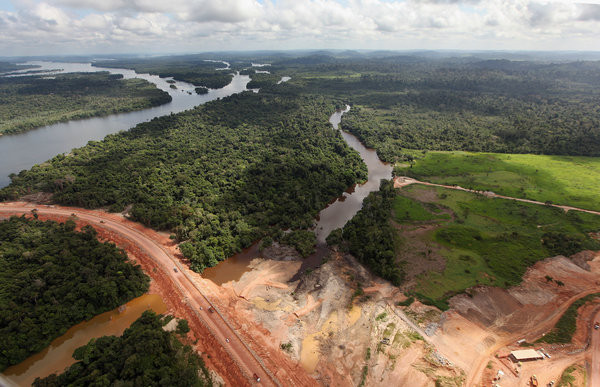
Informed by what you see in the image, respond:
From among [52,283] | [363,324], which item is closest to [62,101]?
[52,283]

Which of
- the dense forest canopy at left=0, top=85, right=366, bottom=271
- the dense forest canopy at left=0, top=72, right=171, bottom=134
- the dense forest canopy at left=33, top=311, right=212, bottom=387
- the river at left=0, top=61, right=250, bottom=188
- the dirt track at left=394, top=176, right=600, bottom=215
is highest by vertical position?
the dense forest canopy at left=0, top=72, right=171, bottom=134

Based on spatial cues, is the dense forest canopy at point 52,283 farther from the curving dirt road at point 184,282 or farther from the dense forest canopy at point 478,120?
the dense forest canopy at point 478,120

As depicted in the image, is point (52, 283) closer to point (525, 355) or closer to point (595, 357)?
point (525, 355)

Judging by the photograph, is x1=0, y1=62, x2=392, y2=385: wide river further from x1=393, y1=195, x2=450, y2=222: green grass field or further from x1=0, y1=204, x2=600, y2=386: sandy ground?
x1=393, y1=195, x2=450, y2=222: green grass field

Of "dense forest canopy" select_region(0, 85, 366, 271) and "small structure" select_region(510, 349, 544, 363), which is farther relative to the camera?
"dense forest canopy" select_region(0, 85, 366, 271)

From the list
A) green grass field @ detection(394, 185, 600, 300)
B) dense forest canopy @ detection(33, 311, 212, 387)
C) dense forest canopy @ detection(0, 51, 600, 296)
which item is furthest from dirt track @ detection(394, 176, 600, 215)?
dense forest canopy @ detection(33, 311, 212, 387)

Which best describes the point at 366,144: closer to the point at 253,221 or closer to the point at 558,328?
the point at 253,221

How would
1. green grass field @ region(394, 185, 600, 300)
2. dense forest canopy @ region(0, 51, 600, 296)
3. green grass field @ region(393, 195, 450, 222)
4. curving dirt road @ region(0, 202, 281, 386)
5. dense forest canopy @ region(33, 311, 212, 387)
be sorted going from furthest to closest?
green grass field @ region(393, 195, 450, 222) < dense forest canopy @ region(0, 51, 600, 296) < green grass field @ region(394, 185, 600, 300) < curving dirt road @ region(0, 202, 281, 386) < dense forest canopy @ region(33, 311, 212, 387)
